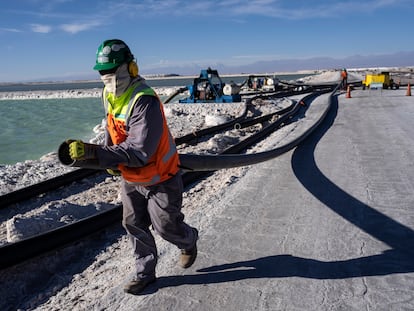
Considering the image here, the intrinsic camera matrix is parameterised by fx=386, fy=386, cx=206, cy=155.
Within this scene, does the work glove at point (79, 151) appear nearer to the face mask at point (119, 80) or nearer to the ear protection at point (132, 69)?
the face mask at point (119, 80)

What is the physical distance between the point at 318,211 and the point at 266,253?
52.7 inches

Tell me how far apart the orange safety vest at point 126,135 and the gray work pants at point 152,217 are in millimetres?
123

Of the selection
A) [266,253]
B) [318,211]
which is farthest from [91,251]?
[318,211]

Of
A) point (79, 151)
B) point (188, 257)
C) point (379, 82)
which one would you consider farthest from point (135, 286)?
point (379, 82)

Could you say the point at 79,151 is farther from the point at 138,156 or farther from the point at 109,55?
the point at 109,55

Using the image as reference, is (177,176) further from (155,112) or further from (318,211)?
(318,211)

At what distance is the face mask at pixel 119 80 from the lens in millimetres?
2738

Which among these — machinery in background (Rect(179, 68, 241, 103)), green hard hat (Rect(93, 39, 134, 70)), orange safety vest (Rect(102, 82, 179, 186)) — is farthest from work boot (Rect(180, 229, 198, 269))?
machinery in background (Rect(179, 68, 241, 103))

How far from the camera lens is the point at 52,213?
5160 millimetres

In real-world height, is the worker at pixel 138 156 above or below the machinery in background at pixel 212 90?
above

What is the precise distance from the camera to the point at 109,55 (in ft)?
8.82

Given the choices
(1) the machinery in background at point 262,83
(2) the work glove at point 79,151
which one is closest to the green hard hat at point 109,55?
(2) the work glove at point 79,151

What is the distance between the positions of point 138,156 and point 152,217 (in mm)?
651

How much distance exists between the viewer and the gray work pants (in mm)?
3031
